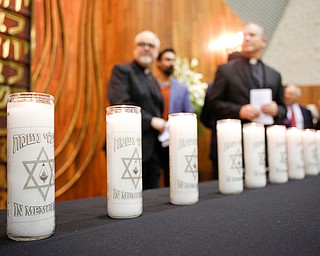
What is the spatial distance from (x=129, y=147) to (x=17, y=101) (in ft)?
0.63

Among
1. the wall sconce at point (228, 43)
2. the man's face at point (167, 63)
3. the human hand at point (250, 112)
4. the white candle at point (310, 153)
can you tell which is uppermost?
the wall sconce at point (228, 43)

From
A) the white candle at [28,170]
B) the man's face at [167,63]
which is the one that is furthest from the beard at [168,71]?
the white candle at [28,170]

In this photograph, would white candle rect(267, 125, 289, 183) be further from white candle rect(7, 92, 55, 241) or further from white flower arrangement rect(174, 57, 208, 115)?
white flower arrangement rect(174, 57, 208, 115)

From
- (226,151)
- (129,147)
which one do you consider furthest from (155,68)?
(129,147)

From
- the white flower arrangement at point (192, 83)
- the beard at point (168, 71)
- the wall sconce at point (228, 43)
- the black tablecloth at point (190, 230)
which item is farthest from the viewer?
the wall sconce at point (228, 43)

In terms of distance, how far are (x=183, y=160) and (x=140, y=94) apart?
40.6 inches

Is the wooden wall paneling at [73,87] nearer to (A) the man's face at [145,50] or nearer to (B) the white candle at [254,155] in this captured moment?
(A) the man's face at [145,50]

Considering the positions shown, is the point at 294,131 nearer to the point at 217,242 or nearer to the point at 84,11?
the point at 217,242

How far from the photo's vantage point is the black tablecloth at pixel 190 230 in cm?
39

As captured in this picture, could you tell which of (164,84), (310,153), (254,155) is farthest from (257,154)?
(164,84)

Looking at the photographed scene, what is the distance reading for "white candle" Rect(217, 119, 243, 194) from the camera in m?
0.83

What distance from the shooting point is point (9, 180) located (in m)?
0.46

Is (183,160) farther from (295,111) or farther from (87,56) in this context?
(295,111)

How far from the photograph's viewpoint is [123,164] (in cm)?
58
